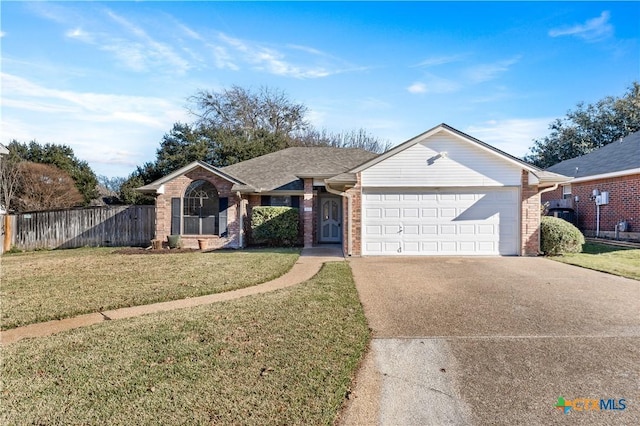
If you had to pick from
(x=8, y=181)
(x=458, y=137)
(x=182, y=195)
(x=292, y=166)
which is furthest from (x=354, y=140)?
(x=8, y=181)

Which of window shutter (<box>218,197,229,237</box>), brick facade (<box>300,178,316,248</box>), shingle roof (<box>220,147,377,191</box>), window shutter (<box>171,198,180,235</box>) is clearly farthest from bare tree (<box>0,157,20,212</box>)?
brick facade (<box>300,178,316,248</box>)

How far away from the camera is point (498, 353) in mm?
4191

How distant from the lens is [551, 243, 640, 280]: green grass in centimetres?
930

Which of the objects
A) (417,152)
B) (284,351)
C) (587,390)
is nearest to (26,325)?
(284,351)

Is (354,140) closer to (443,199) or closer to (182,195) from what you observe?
(182,195)

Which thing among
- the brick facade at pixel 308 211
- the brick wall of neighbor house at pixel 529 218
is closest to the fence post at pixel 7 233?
the brick facade at pixel 308 211

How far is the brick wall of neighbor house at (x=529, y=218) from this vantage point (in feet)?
39.2

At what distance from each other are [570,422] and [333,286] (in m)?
5.00

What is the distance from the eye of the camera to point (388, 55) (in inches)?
552

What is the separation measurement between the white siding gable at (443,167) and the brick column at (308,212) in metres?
3.37

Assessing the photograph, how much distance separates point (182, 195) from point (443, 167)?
1083 centimetres

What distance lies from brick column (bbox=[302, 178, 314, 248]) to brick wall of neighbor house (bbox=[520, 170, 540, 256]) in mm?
7839

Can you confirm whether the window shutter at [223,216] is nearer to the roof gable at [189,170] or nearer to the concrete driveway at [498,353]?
the roof gable at [189,170]

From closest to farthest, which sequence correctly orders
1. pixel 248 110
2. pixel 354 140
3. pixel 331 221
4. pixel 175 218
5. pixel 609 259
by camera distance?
pixel 609 259 < pixel 175 218 < pixel 331 221 < pixel 248 110 < pixel 354 140
